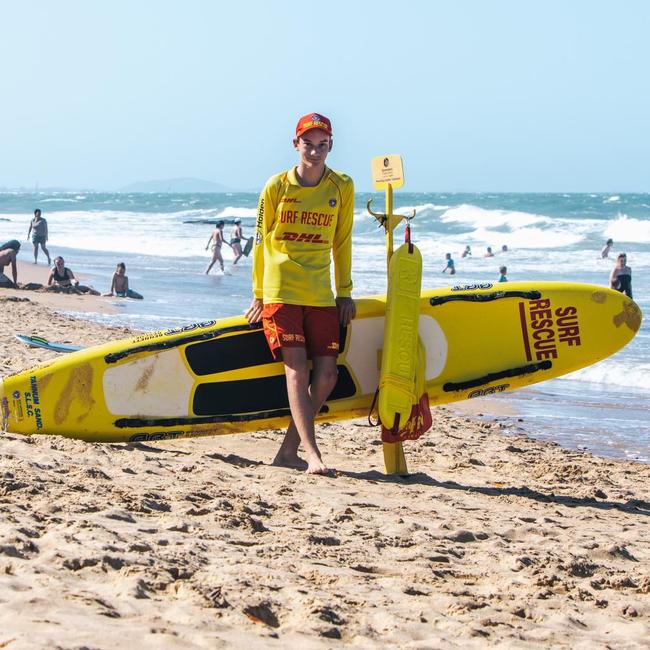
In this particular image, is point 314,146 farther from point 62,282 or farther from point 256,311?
point 62,282

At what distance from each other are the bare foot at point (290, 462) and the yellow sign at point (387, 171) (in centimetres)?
139

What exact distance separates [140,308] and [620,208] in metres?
40.1

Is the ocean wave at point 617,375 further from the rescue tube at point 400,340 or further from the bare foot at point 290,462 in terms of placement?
the bare foot at point 290,462

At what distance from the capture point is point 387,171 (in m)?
5.22

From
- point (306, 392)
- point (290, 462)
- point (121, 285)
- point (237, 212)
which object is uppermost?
point (237, 212)

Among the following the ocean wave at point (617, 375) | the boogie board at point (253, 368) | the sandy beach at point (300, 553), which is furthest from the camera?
the ocean wave at point (617, 375)

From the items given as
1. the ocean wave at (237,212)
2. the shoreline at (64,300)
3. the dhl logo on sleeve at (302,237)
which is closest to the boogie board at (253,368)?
the dhl logo on sleeve at (302,237)

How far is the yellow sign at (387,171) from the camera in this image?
5.18m

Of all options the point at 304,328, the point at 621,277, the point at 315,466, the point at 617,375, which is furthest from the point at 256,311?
the point at 621,277

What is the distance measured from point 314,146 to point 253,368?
1.30m

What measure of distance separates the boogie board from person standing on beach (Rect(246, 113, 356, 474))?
439 millimetres

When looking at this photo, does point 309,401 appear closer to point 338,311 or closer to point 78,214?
point 338,311

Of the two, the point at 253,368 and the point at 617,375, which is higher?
the point at 253,368

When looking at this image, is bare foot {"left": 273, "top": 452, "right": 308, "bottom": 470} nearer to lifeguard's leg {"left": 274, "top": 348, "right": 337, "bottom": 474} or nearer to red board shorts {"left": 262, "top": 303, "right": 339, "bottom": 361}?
lifeguard's leg {"left": 274, "top": 348, "right": 337, "bottom": 474}
